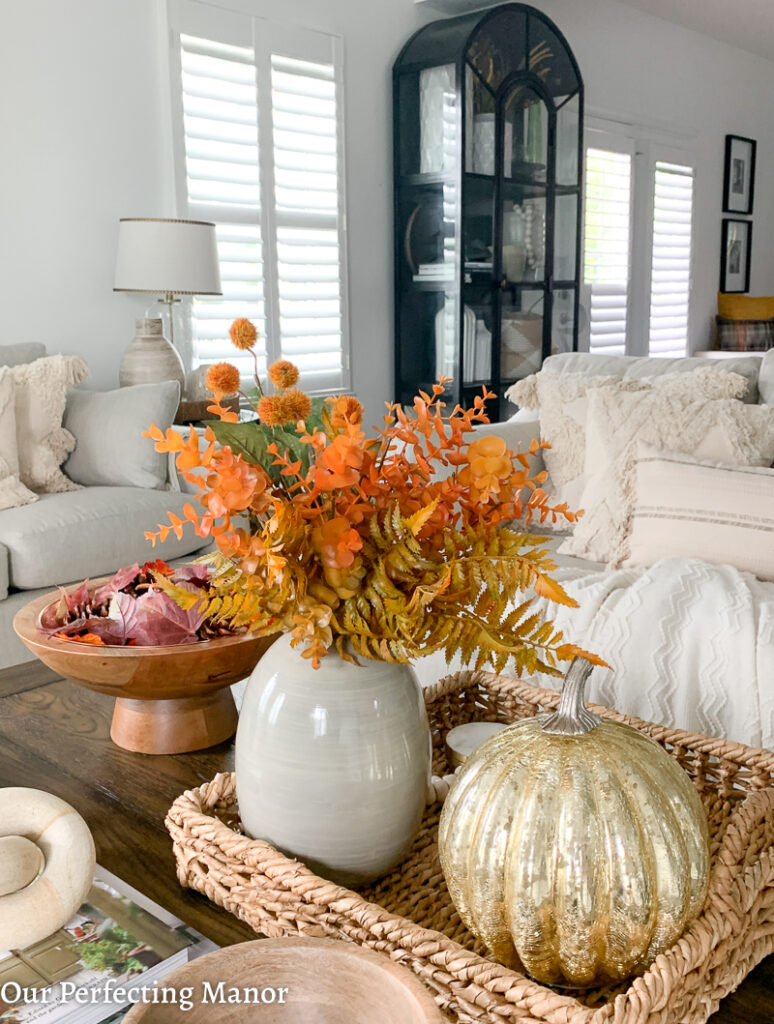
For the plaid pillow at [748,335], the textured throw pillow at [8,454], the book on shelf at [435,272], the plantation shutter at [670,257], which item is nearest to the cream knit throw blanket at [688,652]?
the textured throw pillow at [8,454]

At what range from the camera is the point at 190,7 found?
11.3 ft

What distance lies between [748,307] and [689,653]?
17.2 feet

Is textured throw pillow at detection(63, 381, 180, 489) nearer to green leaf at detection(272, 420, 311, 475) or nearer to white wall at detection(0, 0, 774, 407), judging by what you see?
white wall at detection(0, 0, 774, 407)

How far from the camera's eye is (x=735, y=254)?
6.34m

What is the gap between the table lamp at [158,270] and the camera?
308 cm

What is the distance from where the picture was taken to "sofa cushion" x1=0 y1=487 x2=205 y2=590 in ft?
7.73

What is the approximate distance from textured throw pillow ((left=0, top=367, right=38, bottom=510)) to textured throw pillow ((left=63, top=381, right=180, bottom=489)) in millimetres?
267

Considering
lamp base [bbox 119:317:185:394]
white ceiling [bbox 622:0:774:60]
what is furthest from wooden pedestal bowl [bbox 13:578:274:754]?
white ceiling [bbox 622:0:774:60]

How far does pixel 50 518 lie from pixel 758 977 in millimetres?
2084

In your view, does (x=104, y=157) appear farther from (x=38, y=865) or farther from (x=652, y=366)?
(x=38, y=865)

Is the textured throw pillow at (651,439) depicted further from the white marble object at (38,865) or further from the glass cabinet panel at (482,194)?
the glass cabinet panel at (482,194)

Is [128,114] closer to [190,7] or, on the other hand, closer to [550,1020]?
[190,7]

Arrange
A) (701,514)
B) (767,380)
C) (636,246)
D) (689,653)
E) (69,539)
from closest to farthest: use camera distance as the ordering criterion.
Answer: (689,653) → (701,514) → (767,380) → (69,539) → (636,246)

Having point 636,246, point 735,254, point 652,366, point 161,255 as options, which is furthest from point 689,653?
point 735,254
